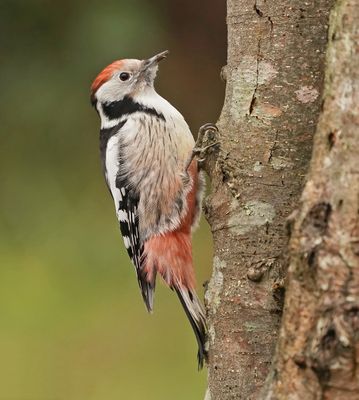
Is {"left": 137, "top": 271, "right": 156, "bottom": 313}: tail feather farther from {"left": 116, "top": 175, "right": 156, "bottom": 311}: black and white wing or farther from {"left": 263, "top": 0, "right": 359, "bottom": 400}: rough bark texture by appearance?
{"left": 263, "top": 0, "right": 359, "bottom": 400}: rough bark texture

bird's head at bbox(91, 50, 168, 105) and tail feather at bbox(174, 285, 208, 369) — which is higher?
bird's head at bbox(91, 50, 168, 105)

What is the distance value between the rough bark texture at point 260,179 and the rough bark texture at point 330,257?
16.9 inches

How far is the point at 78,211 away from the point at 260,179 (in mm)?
4404

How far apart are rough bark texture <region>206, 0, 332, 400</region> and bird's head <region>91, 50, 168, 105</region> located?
57.2 inches

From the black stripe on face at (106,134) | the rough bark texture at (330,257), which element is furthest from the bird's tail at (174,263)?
the rough bark texture at (330,257)

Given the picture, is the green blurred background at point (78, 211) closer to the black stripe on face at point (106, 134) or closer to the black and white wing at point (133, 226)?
the black and white wing at point (133, 226)

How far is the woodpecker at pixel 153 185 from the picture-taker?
3768 mm

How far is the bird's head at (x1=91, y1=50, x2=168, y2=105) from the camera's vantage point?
4102 millimetres

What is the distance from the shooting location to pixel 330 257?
198 cm

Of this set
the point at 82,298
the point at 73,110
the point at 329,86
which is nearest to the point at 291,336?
the point at 329,86

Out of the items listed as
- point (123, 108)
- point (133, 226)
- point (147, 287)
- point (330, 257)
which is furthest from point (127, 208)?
point (330, 257)

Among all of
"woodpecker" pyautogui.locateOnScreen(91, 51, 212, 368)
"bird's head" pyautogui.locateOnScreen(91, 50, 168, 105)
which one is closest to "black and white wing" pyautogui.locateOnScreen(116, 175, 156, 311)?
"woodpecker" pyautogui.locateOnScreen(91, 51, 212, 368)

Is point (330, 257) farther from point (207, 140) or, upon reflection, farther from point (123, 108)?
point (123, 108)

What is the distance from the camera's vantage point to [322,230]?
79.0 inches
